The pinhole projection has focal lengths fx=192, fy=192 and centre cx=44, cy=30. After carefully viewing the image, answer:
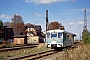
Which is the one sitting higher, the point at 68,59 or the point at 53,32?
the point at 53,32

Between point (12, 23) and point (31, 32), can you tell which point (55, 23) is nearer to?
point (31, 32)

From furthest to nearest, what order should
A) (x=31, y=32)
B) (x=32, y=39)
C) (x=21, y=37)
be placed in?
1. (x=31, y=32)
2. (x=32, y=39)
3. (x=21, y=37)


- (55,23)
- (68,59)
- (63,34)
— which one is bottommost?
(68,59)

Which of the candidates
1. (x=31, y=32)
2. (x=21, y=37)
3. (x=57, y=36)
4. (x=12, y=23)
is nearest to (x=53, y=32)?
(x=57, y=36)

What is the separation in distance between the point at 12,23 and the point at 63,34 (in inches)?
3126

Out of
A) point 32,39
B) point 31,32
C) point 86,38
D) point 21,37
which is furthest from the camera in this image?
point 31,32

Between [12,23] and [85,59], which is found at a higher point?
[12,23]

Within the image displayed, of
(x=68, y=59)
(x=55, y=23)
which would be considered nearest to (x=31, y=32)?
(x=55, y=23)

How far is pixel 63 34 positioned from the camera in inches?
915

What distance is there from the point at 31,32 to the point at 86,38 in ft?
214

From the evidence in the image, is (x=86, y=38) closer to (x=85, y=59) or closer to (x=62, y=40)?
(x=62, y=40)

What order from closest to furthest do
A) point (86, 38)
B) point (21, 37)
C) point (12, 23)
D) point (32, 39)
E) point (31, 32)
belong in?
1. point (86, 38)
2. point (21, 37)
3. point (32, 39)
4. point (31, 32)
5. point (12, 23)

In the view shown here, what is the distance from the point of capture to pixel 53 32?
2388 centimetres

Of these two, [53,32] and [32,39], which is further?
[32,39]
